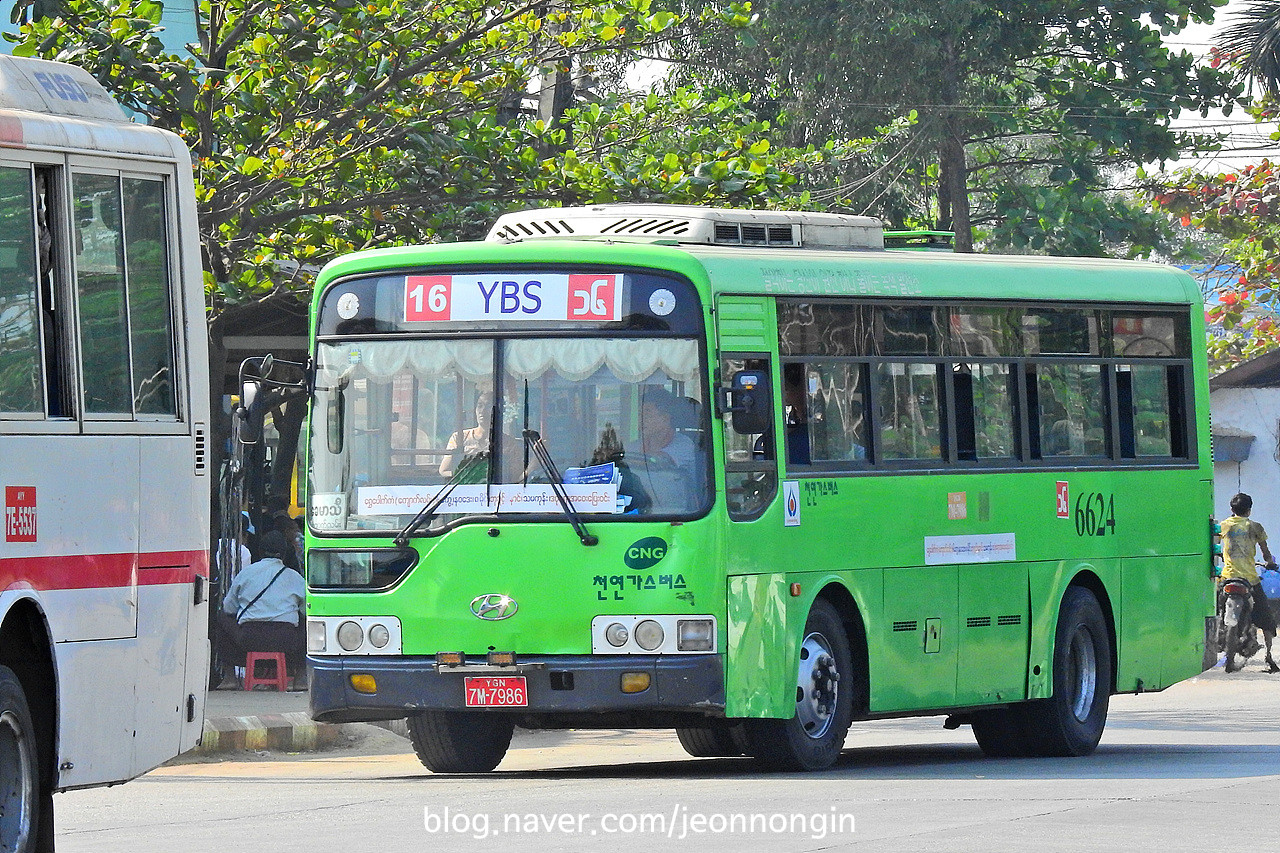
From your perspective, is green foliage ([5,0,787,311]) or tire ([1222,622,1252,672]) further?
tire ([1222,622,1252,672])

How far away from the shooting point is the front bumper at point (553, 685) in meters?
11.9

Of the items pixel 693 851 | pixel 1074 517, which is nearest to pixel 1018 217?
pixel 1074 517

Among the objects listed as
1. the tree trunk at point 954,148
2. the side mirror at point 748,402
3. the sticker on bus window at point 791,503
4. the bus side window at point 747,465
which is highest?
the tree trunk at point 954,148

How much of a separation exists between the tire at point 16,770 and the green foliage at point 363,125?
31.5ft

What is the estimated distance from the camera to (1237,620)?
23797 millimetres

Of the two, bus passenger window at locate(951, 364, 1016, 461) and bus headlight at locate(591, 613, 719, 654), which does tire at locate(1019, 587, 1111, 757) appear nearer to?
bus passenger window at locate(951, 364, 1016, 461)

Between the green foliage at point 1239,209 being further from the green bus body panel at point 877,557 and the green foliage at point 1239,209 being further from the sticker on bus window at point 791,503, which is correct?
the sticker on bus window at point 791,503

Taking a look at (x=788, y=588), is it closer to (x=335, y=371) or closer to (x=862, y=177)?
(x=335, y=371)

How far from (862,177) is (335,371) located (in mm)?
23866

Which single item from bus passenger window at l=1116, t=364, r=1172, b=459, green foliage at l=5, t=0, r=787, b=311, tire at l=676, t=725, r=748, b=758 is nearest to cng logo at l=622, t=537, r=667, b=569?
tire at l=676, t=725, r=748, b=758

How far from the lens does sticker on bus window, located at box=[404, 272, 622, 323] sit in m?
12.3

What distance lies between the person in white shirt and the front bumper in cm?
776

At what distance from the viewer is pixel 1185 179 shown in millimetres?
34219

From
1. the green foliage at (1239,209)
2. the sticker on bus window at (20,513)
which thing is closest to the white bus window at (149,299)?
the sticker on bus window at (20,513)
